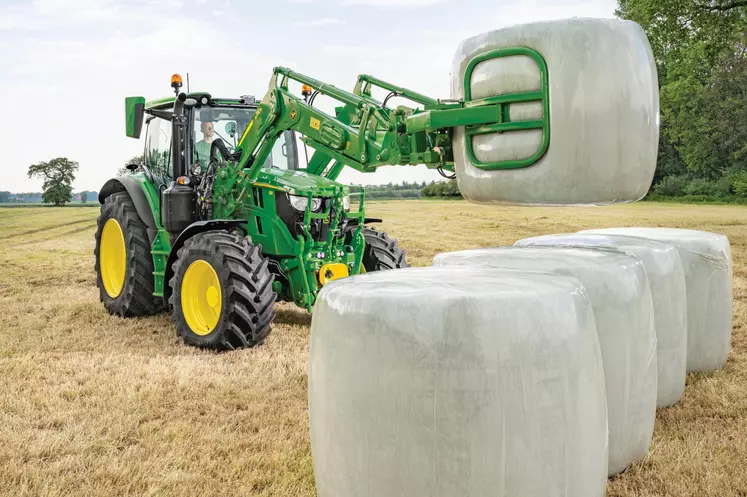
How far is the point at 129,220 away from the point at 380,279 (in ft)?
18.2

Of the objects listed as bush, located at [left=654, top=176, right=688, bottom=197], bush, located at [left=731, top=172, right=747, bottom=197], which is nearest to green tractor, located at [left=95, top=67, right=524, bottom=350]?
bush, located at [left=731, top=172, right=747, bottom=197]

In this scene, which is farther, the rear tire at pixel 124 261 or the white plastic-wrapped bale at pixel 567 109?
the rear tire at pixel 124 261

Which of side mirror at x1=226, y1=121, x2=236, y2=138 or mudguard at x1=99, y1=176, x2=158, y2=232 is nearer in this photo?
side mirror at x1=226, y1=121, x2=236, y2=138

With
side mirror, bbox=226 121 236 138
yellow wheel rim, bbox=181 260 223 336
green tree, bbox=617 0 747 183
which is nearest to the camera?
yellow wheel rim, bbox=181 260 223 336

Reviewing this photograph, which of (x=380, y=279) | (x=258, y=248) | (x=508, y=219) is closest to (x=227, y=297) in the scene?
(x=258, y=248)

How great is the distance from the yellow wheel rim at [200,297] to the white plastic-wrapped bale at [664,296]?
117 inches

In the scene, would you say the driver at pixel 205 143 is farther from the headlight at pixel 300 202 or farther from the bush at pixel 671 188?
the bush at pixel 671 188

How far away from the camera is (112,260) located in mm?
8805

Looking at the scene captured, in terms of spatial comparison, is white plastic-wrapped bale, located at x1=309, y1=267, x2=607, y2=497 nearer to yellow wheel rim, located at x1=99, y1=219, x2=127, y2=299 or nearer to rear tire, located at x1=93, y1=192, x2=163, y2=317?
rear tire, located at x1=93, y1=192, x2=163, y2=317

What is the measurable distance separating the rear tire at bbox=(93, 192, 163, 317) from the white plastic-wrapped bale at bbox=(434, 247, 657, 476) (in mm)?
4812

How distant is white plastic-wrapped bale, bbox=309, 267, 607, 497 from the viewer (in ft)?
8.54

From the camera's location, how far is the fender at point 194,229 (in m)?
6.88

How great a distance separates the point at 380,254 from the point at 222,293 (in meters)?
1.94

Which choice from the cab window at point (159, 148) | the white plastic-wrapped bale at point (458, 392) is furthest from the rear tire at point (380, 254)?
the white plastic-wrapped bale at point (458, 392)
